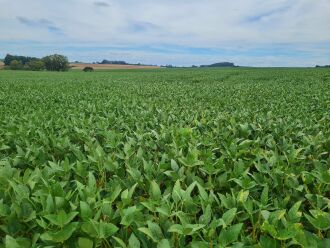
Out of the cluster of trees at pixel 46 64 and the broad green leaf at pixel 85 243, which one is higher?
the broad green leaf at pixel 85 243

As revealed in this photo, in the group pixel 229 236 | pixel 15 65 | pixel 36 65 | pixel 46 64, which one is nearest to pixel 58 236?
pixel 229 236

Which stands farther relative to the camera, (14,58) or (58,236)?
(14,58)

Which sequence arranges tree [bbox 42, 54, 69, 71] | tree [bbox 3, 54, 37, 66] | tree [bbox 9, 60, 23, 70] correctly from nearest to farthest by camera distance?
tree [bbox 9, 60, 23, 70] → tree [bbox 42, 54, 69, 71] → tree [bbox 3, 54, 37, 66]

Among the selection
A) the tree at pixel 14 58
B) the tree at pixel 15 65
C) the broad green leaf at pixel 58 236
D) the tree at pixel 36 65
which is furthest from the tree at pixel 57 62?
the broad green leaf at pixel 58 236

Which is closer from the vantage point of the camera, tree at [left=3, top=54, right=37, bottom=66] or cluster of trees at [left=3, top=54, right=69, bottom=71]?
cluster of trees at [left=3, top=54, right=69, bottom=71]

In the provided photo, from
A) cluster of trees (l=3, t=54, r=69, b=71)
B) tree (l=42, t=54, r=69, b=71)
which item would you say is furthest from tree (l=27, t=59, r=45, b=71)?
tree (l=42, t=54, r=69, b=71)

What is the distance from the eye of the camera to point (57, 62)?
4158 inches

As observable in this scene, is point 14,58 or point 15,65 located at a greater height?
point 14,58

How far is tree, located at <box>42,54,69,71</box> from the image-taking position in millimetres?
105625

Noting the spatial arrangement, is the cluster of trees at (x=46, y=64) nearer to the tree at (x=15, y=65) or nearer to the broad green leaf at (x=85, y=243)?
the tree at (x=15, y=65)

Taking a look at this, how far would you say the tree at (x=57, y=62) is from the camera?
10562 cm

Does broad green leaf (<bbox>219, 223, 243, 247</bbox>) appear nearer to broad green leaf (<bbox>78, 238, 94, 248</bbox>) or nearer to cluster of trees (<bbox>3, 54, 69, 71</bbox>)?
broad green leaf (<bbox>78, 238, 94, 248</bbox>)

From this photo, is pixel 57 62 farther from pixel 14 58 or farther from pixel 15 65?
pixel 14 58

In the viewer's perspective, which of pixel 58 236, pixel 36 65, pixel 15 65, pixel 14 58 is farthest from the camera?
pixel 14 58
